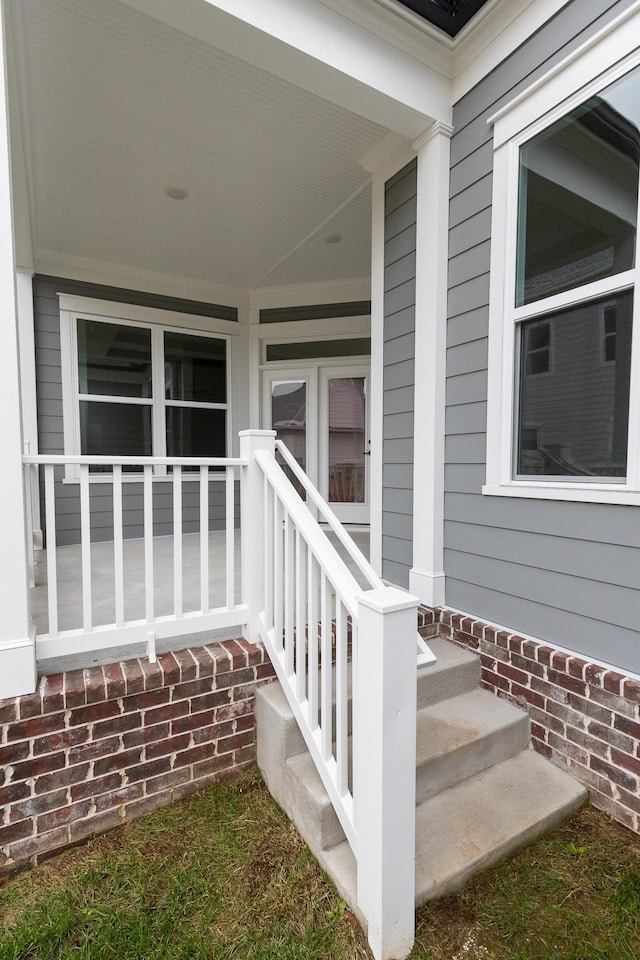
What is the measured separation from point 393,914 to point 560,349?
219 centimetres

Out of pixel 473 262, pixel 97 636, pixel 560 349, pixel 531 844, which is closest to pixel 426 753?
pixel 531 844

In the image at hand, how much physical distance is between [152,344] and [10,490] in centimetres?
350

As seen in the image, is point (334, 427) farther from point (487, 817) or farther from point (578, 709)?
Answer: point (487, 817)

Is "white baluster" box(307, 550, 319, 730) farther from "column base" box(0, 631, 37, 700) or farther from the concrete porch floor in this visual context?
"column base" box(0, 631, 37, 700)

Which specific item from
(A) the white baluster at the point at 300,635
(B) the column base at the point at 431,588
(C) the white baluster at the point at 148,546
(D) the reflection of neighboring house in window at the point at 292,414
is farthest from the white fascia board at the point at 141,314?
(A) the white baluster at the point at 300,635

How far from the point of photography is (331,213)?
3.76 meters

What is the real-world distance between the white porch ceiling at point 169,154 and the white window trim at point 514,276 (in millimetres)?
1026

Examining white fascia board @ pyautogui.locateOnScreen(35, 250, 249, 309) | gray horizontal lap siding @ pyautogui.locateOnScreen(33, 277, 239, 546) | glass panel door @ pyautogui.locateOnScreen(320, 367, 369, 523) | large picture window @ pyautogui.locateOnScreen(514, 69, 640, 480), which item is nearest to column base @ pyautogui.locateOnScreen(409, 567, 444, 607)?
large picture window @ pyautogui.locateOnScreen(514, 69, 640, 480)

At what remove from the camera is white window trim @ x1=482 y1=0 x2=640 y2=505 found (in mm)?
1815

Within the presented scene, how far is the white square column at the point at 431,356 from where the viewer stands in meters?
2.60

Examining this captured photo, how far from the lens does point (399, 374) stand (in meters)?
2.99

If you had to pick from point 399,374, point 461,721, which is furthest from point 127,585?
point 399,374

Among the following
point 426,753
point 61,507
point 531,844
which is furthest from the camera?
point 61,507

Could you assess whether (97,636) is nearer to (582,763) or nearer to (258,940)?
(258,940)
